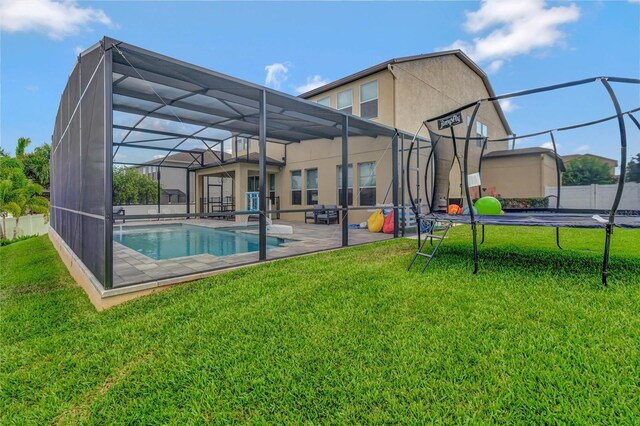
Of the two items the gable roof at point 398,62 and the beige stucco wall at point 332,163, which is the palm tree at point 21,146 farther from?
the gable roof at point 398,62

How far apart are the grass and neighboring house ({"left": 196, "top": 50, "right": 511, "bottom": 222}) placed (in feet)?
20.6

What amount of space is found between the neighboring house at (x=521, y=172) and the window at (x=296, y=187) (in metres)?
9.09

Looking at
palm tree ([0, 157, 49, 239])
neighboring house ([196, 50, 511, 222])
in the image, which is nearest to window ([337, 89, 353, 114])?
neighboring house ([196, 50, 511, 222])

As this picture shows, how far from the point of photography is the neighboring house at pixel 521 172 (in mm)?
13984

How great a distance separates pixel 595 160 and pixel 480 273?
682 cm

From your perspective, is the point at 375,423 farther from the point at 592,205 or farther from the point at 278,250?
the point at 592,205

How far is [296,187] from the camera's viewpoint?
14.1 meters

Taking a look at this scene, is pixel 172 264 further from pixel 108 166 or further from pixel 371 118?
pixel 371 118

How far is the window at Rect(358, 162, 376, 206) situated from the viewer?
11.3 m

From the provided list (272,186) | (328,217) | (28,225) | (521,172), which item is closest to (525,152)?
(521,172)

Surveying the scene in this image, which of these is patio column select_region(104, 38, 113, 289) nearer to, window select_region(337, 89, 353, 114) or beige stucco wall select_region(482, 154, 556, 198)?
window select_region(337, 89, 353, 114)

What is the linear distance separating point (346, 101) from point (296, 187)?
14.3 ft

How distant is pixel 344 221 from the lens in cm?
629

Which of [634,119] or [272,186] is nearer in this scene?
[634,119]
